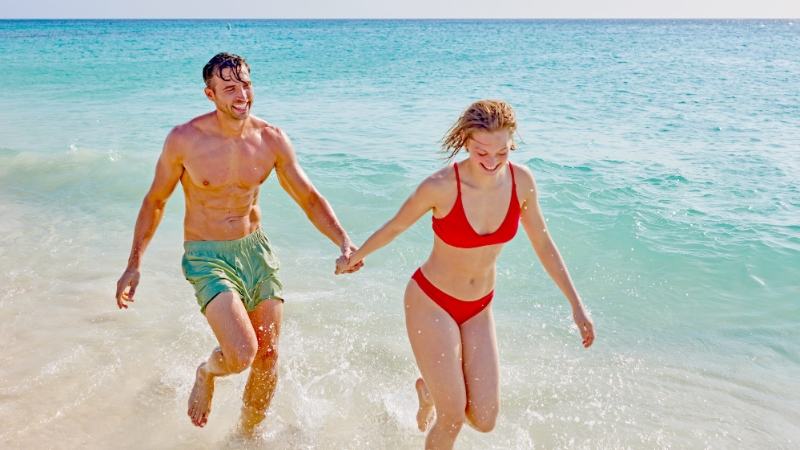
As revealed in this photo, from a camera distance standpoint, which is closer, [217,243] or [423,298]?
[423,298]

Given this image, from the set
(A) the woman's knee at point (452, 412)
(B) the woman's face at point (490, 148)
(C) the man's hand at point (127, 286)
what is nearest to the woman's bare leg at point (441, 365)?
(A) the woman's knee at point (452, 412)

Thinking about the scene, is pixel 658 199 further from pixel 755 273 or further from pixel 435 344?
pixel 435 344

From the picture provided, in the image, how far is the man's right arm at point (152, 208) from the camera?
4113 mm

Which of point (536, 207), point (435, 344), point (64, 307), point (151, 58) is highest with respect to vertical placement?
point (536, 207)

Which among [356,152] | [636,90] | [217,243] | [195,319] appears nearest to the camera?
[217,243]

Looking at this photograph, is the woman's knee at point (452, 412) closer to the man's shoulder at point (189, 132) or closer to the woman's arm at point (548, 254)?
the woman's arm at point (548, 254)

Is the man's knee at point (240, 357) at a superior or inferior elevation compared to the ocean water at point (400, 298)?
superior

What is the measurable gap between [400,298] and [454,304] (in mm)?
3002

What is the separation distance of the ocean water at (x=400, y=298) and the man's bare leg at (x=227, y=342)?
43cm

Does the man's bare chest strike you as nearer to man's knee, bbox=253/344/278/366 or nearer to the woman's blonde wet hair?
man's knee, bbox=253/344/278/366

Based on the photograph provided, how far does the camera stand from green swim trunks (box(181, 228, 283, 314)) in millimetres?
4039

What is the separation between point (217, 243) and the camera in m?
4.23

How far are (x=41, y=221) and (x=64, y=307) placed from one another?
10.0 ft

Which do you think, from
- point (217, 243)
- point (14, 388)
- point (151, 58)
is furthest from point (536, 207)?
point (151, 58)
